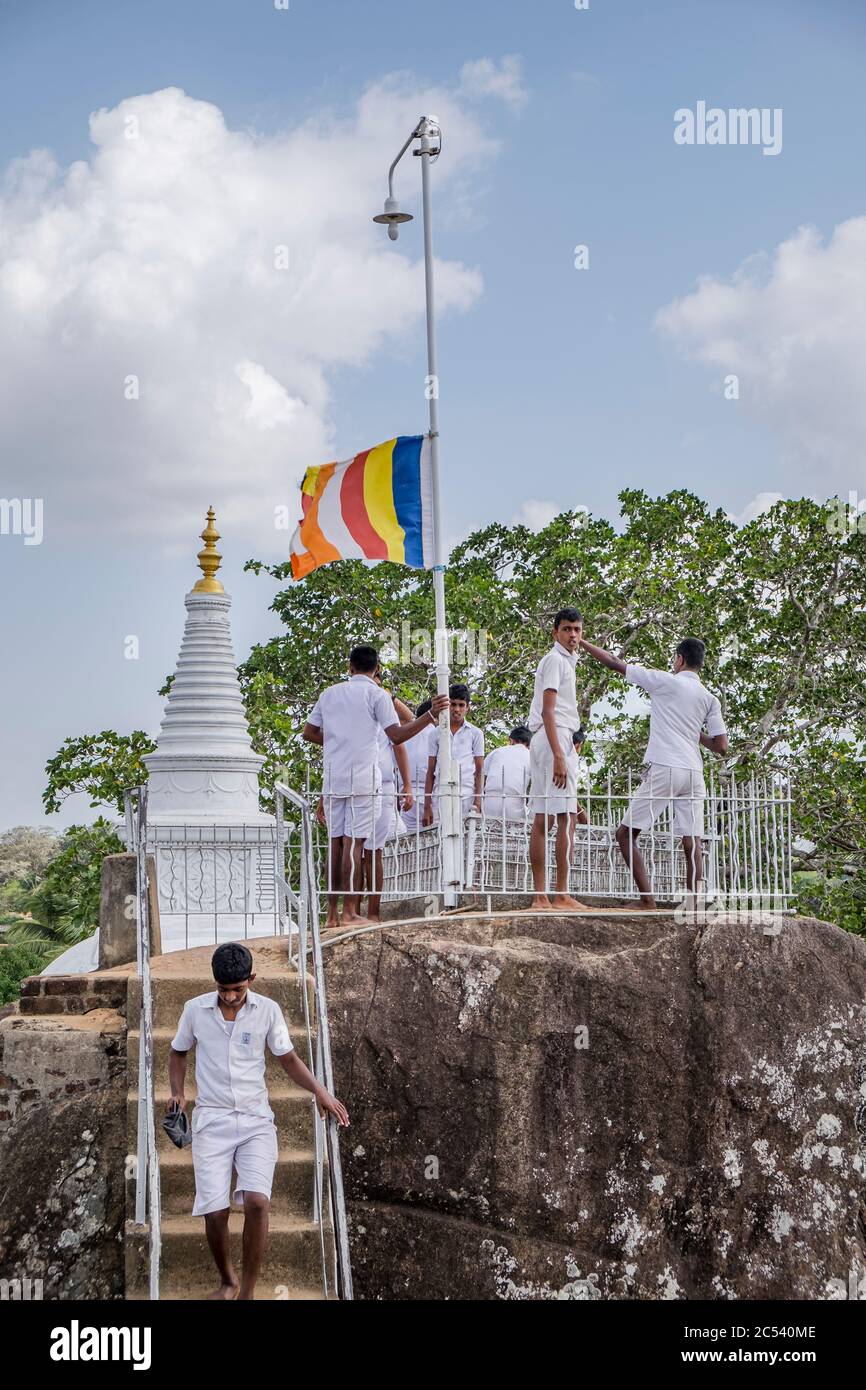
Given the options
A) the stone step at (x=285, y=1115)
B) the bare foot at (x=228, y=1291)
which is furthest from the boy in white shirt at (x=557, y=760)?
the bare foot at (x=228, y=1291)

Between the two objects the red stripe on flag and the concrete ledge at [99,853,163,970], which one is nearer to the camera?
the concrete ledge at [99,853,163,970]

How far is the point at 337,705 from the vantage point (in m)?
10.3

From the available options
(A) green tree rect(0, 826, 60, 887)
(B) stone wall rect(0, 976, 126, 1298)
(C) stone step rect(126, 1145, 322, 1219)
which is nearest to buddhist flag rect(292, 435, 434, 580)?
(B) stone wall rect(0, 976, 126, 1298)

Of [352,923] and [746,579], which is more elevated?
[746,579]

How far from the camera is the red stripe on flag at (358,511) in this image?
11352 mm

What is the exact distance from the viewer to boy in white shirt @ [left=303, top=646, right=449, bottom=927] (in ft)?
33.6

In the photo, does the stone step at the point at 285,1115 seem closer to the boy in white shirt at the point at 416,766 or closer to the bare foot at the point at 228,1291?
the bare foot at the point at 228,1291

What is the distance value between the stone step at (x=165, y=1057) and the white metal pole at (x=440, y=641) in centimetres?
192

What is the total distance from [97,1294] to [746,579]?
14927mm

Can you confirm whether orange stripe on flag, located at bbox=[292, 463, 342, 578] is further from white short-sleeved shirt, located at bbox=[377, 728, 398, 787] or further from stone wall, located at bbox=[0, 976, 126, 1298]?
stone wall, located at bbox=[0, 976, 126, 1298]

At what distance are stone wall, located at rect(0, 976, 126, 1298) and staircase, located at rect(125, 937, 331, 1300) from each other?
244 mm

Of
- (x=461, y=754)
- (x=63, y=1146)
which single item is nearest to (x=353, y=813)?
(x=461, y=754)

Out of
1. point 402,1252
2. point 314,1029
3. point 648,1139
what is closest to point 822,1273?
point 648,1139

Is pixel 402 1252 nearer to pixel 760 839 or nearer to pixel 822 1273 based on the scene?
pixel 822 1273
